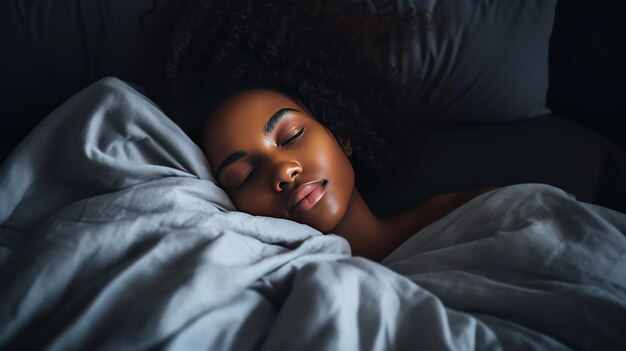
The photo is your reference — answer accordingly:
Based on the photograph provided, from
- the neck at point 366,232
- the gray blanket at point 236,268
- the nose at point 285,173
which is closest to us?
the gray blanket at point 236,268

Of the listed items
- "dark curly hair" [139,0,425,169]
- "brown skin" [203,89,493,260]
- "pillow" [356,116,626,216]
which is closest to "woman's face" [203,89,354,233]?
"brown skin" [203,89,493,260]

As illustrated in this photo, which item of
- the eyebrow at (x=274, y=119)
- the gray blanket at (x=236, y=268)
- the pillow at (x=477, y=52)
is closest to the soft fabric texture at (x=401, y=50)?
the pillow at (x=477, y=52)

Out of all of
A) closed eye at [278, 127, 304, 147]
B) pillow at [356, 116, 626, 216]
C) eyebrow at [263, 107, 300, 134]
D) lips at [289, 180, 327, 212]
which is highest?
eyebrow at [263, 107, 300, 134]

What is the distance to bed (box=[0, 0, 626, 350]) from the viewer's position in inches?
24.5

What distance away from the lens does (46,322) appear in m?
0.65

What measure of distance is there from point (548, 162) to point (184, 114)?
0.77m

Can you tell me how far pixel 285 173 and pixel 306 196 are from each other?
0.18 feet

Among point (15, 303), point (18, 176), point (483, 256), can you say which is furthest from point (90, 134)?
point (483, 256)

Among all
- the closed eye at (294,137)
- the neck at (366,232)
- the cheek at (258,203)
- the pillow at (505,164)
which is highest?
the closed eye at (294,137)

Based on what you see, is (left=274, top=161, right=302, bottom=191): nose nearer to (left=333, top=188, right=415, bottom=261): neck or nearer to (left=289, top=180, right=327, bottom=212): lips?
(left=289, top=180, right=327, bottom=212): lips

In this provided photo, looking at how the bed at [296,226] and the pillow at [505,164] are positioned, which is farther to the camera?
the pillow at [505,164]

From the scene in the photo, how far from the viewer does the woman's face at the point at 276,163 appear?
86cm

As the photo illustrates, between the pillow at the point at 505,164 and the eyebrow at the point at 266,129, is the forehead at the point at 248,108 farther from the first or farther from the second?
the pillow at the point at 505,164

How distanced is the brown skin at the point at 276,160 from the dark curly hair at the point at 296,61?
81 mm
